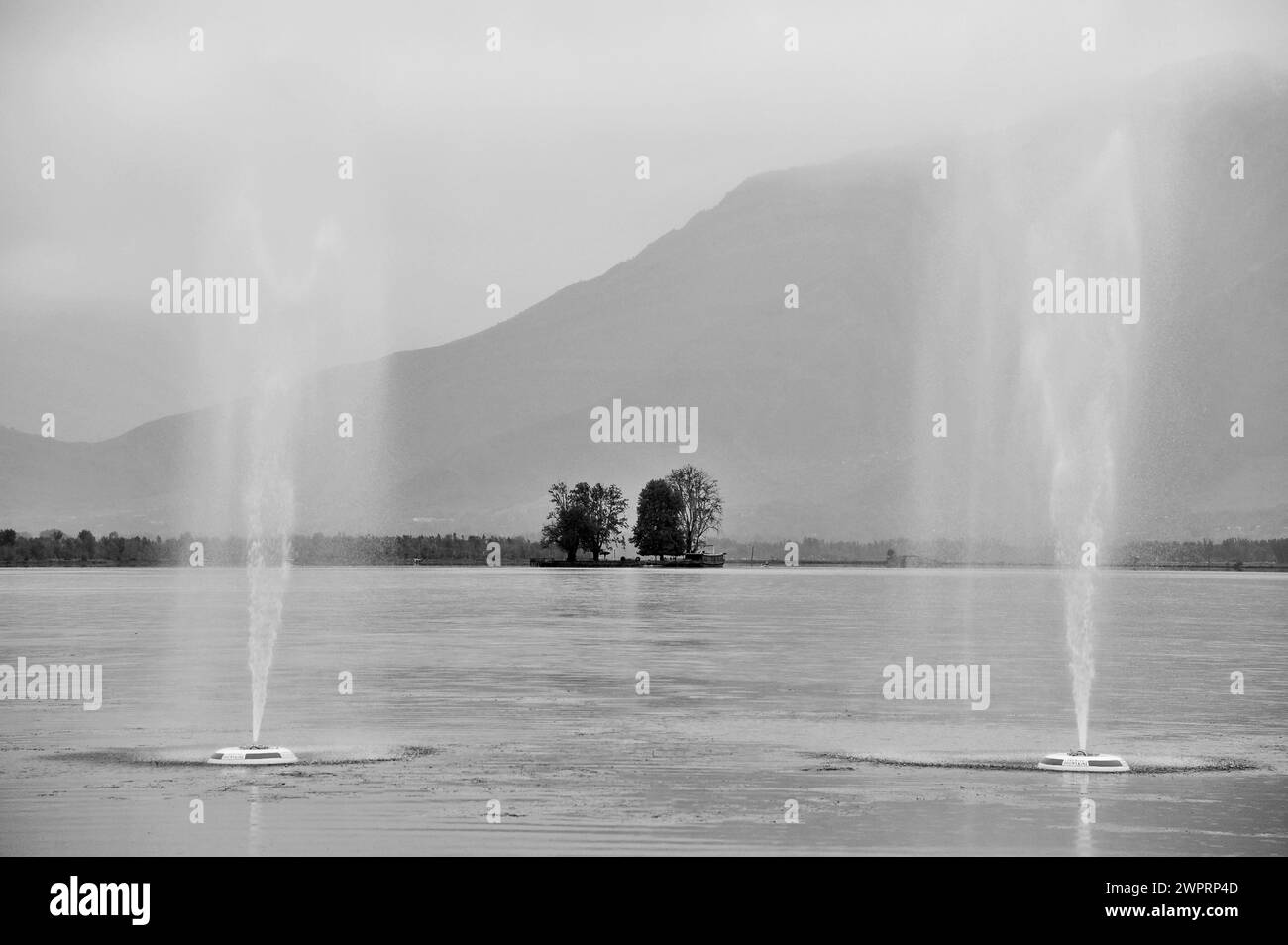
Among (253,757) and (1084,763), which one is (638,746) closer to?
(253,757)

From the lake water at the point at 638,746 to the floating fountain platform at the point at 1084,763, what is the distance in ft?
1.62

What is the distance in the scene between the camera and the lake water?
97.3ft

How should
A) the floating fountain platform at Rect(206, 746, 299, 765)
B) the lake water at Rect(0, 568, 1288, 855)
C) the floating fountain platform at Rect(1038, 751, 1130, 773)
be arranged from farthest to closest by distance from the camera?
the floating fountain platform at Rect(206, 746, 299, 765) < the floating fountain platform at Rect(1038, 751, 1130, 773) < the lake water at Rect(0, 568, 1288, 855)

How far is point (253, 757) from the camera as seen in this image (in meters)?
38.2

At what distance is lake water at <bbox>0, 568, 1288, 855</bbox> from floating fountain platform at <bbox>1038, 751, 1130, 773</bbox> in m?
0.49

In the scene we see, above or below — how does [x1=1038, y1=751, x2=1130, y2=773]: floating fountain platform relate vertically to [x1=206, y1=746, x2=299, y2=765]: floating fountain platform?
below

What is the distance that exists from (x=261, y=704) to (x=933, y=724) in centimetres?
1742

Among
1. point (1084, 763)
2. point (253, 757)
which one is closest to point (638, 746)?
point (253, 757)

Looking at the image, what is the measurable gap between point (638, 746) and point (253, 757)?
863 centimetres

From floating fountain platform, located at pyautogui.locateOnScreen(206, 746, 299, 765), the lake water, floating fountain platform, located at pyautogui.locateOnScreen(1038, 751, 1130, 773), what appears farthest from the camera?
floating fountain platform, located at pyautogui.locateOnScreen(206, 746, 299, 765)

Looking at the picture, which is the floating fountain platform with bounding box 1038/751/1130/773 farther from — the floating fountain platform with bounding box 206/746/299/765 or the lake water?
the floating fountain platform with bounding box 206/746/299/765

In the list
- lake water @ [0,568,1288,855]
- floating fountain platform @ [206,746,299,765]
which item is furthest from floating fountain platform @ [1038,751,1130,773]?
floating fountain platform @ [206,746,299,765]
